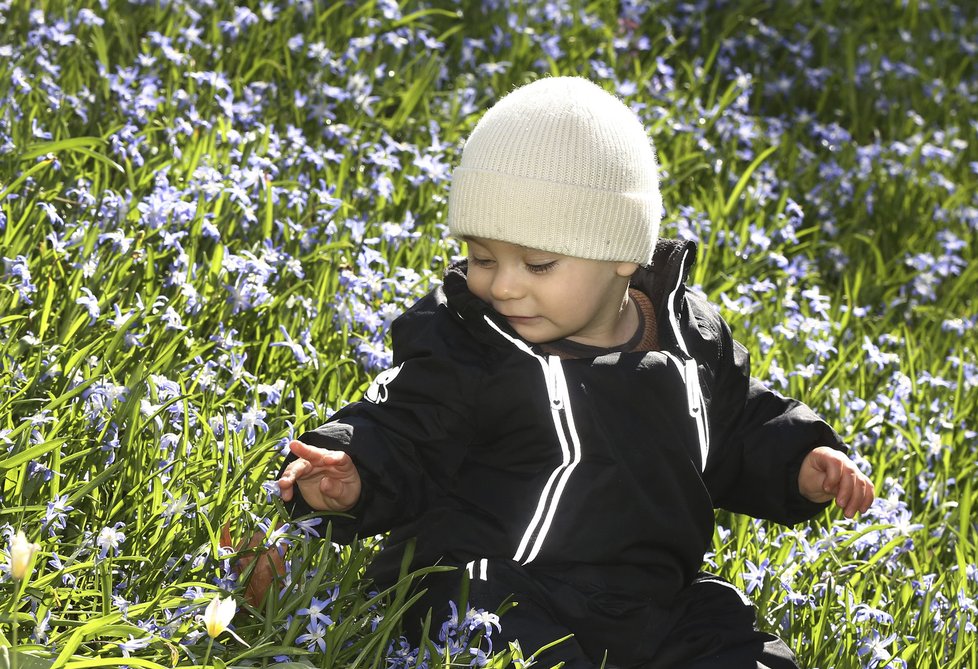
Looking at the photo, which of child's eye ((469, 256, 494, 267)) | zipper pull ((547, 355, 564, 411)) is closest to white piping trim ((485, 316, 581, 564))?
zipper pull ((547, 355, 564, 411))

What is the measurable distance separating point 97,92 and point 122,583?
97.3 inches

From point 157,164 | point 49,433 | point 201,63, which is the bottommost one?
point 49,433

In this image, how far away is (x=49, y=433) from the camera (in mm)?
3076

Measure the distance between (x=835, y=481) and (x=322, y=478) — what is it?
129 centimetres

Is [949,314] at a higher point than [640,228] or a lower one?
lower

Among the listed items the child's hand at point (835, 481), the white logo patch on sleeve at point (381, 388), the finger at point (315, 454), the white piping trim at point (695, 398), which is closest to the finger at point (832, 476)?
the child's hand at point (835, 481)

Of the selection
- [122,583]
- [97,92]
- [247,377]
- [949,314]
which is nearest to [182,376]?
[247,377]

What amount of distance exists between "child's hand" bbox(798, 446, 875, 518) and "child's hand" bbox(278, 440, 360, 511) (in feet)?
3.87

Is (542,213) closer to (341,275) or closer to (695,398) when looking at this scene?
(695,398)

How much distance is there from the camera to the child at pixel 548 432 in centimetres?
300

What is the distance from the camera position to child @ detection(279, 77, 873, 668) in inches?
118

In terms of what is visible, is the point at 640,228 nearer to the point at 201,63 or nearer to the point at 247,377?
the point at 247,377

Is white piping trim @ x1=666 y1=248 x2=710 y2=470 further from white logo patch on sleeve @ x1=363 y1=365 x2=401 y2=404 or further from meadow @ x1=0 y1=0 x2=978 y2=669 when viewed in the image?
white logo patch on sleeve @ x1=363 y1=365 x2=401 y2=404

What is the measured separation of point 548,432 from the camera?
3.03 meters
